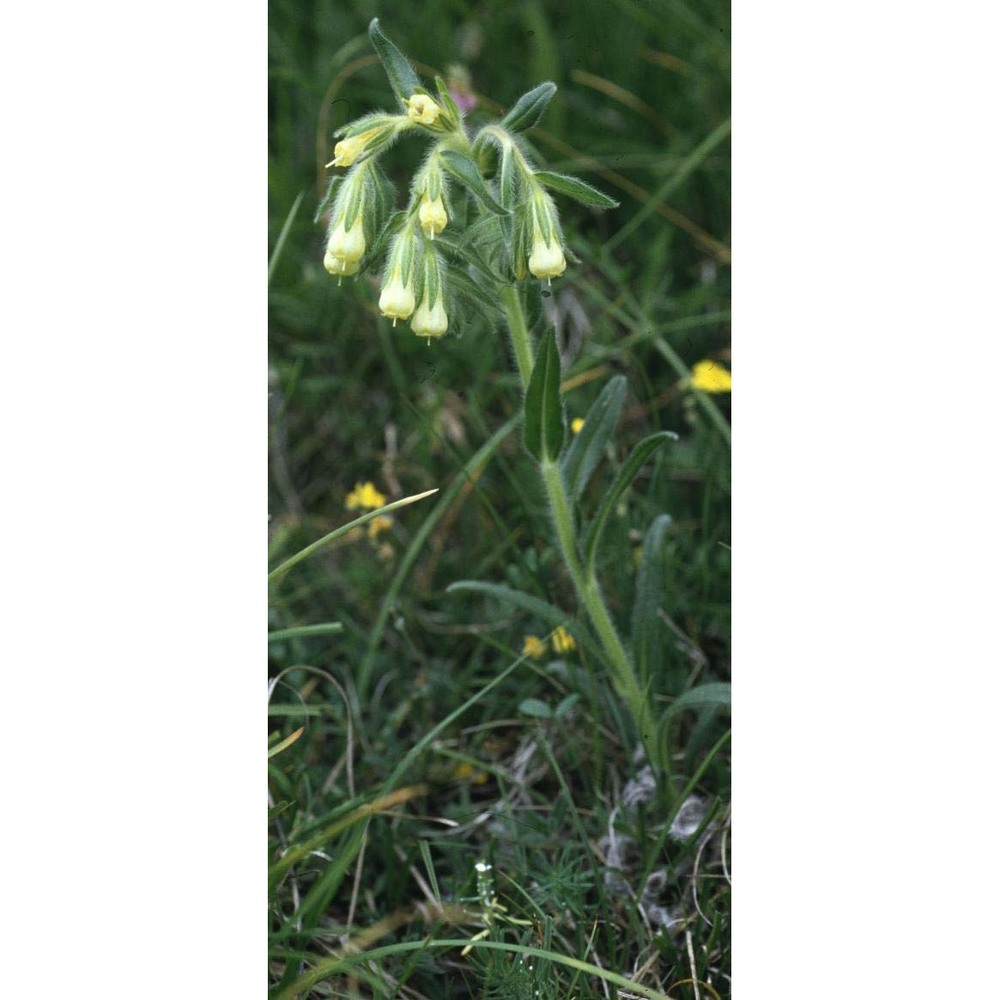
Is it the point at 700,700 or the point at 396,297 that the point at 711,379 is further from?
the point at 396,297

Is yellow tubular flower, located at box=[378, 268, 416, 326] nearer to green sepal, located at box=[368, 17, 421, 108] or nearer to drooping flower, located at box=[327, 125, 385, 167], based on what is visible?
drooping flower, located at box=[327, 125, 385, 167]

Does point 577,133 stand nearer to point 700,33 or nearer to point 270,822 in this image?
point 700,33

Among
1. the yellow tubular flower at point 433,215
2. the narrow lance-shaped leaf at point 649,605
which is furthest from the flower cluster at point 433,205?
the narrow lance-shaped leaf at point 649,605

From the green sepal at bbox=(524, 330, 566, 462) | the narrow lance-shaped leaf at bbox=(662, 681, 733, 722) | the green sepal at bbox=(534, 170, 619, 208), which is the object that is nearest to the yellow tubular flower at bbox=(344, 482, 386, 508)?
the green sepal at bbox=(524, 330, 566, 462)

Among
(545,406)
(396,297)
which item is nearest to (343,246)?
(396,297)
